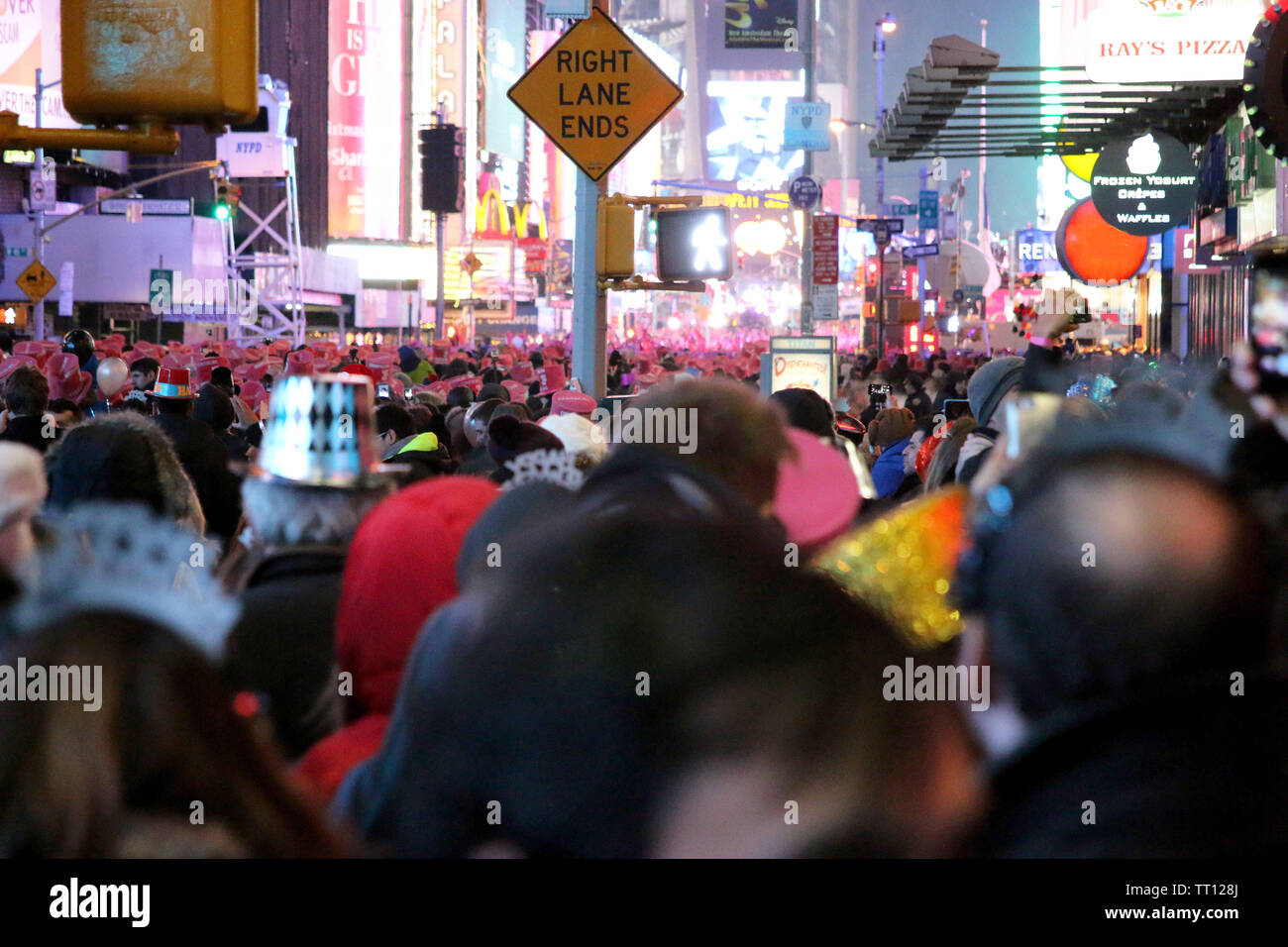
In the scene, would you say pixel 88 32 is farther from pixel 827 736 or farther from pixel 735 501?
pixel 827 736

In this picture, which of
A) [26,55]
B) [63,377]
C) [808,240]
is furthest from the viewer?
[26,55]

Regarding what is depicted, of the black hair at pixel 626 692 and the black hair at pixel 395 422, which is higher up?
the black hair at pixel 395 422

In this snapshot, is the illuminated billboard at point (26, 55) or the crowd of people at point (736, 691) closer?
the crowd of people at point (736, 691)

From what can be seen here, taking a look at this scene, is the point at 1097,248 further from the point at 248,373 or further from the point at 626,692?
the point at 626,692

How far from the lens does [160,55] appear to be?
181 inches

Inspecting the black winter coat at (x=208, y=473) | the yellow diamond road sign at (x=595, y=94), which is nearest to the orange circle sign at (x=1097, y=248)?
the yellow diamond road sign at (x=595, y=94)

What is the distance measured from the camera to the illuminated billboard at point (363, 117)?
84688 millimetres

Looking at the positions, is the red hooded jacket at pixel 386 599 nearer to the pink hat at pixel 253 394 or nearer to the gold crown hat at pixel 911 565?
the gold crown hat at pixel 911 565

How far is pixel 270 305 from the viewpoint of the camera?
5297 centimetres

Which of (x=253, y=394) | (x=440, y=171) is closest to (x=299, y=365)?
(x=253, y=394)

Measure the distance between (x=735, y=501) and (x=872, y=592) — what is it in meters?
0.81

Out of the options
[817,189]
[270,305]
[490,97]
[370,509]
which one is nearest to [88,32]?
[370,509]

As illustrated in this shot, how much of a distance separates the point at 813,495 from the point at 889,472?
6416 millimetres

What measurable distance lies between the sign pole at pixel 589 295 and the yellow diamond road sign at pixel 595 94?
69 cm
